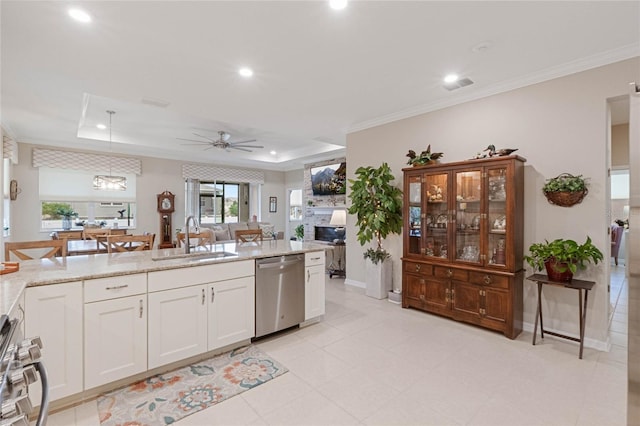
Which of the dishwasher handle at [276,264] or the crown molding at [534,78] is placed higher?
the crown molding at [534,78]

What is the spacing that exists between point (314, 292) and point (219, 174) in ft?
20.3

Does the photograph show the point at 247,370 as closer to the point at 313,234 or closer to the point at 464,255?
the point at 464,255

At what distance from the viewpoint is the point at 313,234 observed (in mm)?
8477

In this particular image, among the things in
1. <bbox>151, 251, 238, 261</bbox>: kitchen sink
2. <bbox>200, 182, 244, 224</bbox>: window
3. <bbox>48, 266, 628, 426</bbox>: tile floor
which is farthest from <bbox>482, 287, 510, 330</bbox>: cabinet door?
<bbox>200, 182, 244, 224</bbox>: window

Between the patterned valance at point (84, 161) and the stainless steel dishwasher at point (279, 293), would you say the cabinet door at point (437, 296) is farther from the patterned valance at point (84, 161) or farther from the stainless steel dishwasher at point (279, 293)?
the patterned valance at point (84, 161)

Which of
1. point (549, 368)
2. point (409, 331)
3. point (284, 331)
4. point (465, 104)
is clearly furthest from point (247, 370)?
point (465, 104)

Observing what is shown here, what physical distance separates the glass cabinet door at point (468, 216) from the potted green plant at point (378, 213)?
1.00m

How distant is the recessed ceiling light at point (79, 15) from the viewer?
2164 millimetres

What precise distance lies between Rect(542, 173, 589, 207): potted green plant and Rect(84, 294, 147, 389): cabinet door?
3882 millimetres

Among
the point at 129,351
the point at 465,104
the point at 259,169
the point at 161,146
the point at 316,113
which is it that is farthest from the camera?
the point at 259,169

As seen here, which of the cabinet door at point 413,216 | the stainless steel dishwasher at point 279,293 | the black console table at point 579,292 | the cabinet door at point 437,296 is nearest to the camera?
the black console table at point 579,292

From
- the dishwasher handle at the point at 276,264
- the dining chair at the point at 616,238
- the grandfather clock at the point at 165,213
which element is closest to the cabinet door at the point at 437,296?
the dishwasher handle at the point at 276,264

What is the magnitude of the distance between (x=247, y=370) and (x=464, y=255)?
2662 millimetres

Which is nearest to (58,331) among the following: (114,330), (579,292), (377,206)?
(114,330)
